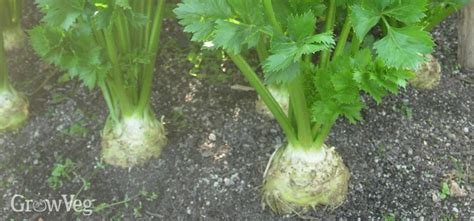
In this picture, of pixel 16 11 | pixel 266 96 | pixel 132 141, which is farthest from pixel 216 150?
pixel 16 11

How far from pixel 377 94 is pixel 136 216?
2.77ft

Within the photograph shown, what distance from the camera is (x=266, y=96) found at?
1.72 m

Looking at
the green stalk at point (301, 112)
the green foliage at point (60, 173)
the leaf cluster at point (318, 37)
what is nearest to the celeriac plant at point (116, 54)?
the green foliage at point (60, 173)

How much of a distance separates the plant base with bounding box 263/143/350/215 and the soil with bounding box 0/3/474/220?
0.14ft

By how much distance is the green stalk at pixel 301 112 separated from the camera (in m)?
1.61

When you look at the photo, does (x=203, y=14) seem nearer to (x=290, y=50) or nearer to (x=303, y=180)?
(x=290, y=50)

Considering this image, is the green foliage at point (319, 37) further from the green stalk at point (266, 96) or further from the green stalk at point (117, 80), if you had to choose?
the green stalk at point (117, 80)

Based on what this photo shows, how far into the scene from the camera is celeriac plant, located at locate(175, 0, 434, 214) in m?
1.41

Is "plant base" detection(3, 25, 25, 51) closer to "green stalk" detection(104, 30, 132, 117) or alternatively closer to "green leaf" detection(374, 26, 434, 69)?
"green stalk" detection(104, 30, 132, 117)

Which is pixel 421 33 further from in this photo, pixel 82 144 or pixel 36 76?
pixel 36 76

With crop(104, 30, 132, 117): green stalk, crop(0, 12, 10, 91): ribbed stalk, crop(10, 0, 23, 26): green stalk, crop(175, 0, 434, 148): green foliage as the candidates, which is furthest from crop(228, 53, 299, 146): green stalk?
crop(10, 0, 23, 26): green stalk

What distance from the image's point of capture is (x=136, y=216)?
1.93m

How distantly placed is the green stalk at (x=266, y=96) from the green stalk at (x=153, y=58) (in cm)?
33

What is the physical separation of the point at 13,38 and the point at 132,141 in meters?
0.75
